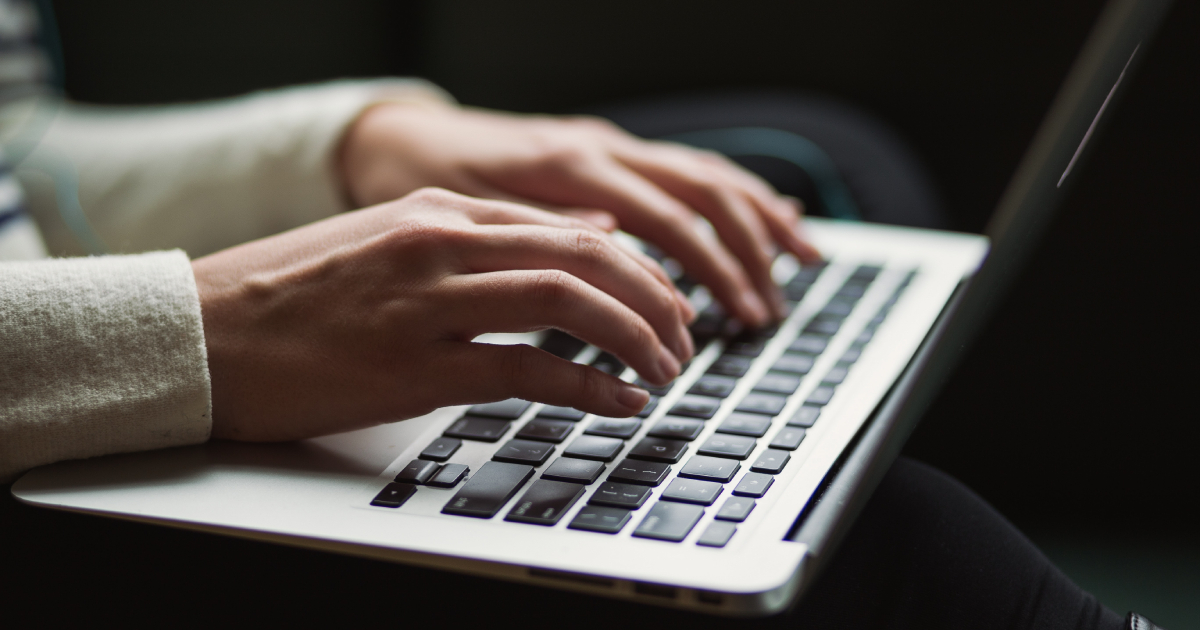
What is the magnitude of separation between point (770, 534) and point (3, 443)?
1.15 feet

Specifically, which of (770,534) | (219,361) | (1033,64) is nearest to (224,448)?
(219,361)

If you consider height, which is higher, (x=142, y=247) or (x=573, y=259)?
(x=573, y=259)

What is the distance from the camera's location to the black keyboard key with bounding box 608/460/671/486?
15.1 inches

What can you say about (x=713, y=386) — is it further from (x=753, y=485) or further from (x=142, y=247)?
(x=142, y=247)

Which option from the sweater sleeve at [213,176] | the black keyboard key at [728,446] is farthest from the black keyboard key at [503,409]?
the sweater sleeve at [213,176]

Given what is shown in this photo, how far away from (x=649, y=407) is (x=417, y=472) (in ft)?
0.44

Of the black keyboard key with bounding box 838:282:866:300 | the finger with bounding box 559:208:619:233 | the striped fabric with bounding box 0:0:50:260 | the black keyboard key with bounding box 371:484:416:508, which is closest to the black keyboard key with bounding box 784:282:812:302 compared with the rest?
the black keyboard key with bounding box 838:282:866:300

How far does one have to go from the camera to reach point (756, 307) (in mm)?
597

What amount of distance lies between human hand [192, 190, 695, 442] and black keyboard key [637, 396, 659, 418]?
0.02 m

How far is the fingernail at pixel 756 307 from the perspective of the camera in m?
0.59

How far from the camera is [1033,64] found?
1.23m

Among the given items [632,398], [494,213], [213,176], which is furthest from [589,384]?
[213,176]

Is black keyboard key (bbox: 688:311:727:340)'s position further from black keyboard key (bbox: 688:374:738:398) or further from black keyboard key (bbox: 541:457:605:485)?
black keyboard key (bbox: 541:457:605:485)

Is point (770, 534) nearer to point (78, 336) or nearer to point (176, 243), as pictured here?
point (78, 336)
